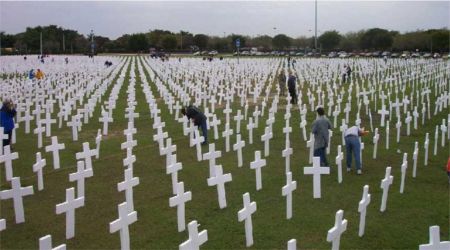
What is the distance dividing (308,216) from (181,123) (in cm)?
861

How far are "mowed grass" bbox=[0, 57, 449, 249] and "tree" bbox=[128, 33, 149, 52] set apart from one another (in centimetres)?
8333

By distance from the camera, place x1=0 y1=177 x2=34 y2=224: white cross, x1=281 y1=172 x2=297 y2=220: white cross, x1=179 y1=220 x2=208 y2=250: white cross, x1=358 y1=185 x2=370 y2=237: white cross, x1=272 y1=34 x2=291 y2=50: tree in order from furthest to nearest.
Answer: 1. x1=272 y1=34 x2=291 y2=50: tree
2. x1=281 y1=172 x2=297 y2=220: white cross
3. x1=0 y1=177 x2=34 y2=224: white cross
4. x1=358 y1=185 x2=370 y2=237: white cross
5. x1=179 y1=220 x2=208 y2=250: white cross

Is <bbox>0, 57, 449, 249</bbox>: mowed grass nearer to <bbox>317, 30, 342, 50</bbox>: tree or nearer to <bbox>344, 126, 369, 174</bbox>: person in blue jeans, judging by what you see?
<bbox>344, 126, 369, 174</bbox>: person in blue jeans

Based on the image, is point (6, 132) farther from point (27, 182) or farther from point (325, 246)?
point (325, 246)

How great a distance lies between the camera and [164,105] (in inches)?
786

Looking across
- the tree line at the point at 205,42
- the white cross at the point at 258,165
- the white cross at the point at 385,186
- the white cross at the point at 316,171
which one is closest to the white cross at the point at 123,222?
the white cross at the point at 258,165

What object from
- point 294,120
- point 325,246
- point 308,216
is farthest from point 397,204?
point 294,120

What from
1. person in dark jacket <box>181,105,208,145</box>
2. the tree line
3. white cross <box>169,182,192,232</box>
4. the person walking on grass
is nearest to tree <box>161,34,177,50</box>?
the tree line

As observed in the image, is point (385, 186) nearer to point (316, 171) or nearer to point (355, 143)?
point (316, 171)

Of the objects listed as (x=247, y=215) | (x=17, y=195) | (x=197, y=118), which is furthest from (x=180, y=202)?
(x=197, y=118)

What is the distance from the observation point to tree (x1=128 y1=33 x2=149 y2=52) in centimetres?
9394

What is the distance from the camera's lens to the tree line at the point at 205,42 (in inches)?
3199

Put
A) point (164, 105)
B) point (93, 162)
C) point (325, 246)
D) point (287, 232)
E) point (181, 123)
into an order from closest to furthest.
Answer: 1. point (325, 246)
2. point (287, 232)
3. point (93, 162)
4. point (181, 123)
5. point (164, 105)

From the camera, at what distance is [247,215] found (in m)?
6.35
